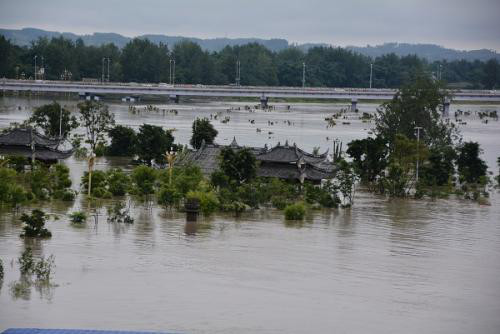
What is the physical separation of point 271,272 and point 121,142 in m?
31.1

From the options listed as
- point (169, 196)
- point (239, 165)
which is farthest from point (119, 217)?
point (239, 165)

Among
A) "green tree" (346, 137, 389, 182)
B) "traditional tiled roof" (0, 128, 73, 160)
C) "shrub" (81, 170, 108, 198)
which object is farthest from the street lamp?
"shrub" (81, 170, 108, 198)

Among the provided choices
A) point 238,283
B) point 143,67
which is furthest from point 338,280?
point 143,67

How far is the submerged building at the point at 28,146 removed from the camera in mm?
50531

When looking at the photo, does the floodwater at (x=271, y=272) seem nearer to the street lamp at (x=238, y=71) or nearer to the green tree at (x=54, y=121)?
the green tree at (x=54, y=121)

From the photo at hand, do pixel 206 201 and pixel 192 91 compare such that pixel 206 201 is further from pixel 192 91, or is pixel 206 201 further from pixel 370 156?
pixel 192 91

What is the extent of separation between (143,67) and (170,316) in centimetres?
11099

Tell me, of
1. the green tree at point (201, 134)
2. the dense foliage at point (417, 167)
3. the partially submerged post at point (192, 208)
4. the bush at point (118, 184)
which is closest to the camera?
the partially submerged post at point (192, 208)

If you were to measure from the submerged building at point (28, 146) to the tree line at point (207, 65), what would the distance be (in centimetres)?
7255

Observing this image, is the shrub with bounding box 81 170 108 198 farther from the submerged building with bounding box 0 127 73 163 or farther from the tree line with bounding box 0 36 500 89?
the tree line with bounding box 0 36 500 89

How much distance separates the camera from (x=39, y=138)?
51.6m

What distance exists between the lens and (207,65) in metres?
139

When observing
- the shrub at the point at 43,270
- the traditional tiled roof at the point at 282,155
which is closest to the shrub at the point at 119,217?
the shrub at the point at 43,270

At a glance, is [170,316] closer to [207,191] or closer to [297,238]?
[297,238]
